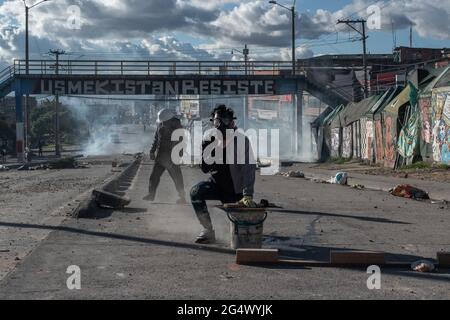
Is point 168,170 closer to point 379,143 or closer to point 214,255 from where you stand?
point 214,255

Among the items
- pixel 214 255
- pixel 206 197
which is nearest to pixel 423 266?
pixel 214 255

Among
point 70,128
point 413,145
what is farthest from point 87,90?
point 70,128

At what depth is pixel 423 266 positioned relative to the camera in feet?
22.8

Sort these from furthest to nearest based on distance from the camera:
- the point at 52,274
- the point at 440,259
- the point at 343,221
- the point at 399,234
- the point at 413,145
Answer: the point at 413,145, the point at 343,221, the point at 399,234, the point at 440,259, the point at 52,274

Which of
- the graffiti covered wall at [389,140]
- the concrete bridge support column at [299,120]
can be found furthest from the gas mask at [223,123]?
the concrete bridge support column at [299,120]

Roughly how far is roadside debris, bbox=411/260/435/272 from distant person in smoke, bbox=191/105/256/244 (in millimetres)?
2186

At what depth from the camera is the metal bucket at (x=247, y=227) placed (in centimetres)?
779

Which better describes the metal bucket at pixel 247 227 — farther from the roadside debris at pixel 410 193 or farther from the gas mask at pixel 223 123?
the roadside debris at pixel 410 193

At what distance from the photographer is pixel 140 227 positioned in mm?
10148

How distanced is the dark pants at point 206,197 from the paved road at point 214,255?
0.38 m

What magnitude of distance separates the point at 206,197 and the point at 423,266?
2.89 m

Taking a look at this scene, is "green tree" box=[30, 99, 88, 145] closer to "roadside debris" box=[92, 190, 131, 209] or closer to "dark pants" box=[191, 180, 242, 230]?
"roadside debris" box=[92, 190, 131, 209]
